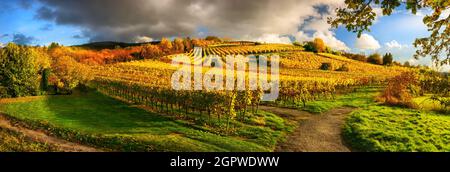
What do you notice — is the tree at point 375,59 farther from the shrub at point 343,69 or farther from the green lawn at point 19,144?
the green lawn at point 19,144

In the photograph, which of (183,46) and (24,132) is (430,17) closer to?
(24,132)

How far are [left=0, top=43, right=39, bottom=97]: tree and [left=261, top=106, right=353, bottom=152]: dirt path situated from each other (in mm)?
31633

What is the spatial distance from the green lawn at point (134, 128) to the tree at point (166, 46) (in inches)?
3354

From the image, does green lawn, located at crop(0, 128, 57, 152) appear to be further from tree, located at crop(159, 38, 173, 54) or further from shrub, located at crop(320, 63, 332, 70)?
tree, located at crop(159, 38, 173, 54)

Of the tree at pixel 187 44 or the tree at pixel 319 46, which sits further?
the tree at pixel 187 44

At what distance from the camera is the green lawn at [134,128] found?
2893 cm

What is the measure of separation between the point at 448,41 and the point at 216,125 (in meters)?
20.4

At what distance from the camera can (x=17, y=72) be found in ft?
180

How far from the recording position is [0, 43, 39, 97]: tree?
53.3 meters

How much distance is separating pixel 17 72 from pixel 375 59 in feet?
345

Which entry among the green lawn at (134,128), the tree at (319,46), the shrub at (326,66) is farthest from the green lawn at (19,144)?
the tree at (319,46)
